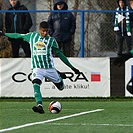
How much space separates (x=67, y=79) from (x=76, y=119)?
20.2 ft

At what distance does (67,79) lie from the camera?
17.5m

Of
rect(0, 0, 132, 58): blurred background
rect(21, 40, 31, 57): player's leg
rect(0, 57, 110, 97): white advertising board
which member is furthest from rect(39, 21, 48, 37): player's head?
rect(21, 40, 31, 57): player's leg

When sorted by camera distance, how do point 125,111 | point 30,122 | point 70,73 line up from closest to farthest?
point 30,122
point 125,111
point 70,73

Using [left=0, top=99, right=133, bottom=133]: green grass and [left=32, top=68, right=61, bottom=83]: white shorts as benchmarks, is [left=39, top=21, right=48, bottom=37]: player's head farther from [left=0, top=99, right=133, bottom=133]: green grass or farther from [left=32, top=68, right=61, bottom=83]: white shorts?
[left=0, top=99, right=133, bottom=133]: green grass

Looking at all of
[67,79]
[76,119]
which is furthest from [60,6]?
[76,119]

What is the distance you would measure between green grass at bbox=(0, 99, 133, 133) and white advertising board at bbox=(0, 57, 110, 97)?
2.18 meters

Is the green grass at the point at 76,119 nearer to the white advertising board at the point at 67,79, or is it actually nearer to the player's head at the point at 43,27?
the player's head at the point at 43,27

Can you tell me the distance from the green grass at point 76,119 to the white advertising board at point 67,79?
218 centimetres

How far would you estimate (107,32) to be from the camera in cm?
1769

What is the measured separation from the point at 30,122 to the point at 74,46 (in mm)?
7357

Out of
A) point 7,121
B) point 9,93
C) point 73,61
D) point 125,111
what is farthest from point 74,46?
point 7,121

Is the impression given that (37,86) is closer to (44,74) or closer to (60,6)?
(44,74)

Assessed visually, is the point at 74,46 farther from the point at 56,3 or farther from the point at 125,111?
the point at 125,111

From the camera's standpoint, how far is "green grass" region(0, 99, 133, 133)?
9570mm
